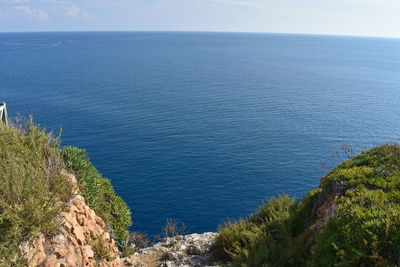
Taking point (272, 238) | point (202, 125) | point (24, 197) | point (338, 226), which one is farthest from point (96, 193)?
point (202, 125)

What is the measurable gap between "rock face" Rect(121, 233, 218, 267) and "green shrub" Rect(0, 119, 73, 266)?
5.06 metres

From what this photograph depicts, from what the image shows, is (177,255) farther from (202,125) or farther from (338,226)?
(202,125)

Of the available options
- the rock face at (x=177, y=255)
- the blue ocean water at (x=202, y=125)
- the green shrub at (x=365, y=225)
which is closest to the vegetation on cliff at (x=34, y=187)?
the rock face at (x=177, y=255)

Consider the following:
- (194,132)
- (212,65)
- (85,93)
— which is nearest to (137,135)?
(194,132)

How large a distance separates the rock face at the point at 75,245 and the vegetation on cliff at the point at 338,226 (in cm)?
406

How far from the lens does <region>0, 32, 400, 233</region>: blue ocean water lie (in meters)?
43.4

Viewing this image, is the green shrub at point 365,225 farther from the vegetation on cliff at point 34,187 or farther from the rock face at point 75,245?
the vegetation on cliff at point 34,187

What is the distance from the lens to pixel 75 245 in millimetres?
8828

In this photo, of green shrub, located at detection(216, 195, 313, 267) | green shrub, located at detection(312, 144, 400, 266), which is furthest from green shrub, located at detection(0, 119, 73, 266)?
green shrub, located at detection(312, 144, 400, 266)

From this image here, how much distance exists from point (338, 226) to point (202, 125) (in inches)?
2248

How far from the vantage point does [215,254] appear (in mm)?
12914

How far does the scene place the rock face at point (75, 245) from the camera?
25.0 ft

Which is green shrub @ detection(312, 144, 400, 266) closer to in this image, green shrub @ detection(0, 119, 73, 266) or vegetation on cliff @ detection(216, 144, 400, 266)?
vegetation on cliff @ detection(216, 144, 400, 266)

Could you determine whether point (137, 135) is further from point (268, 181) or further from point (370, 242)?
point (370, 242)
